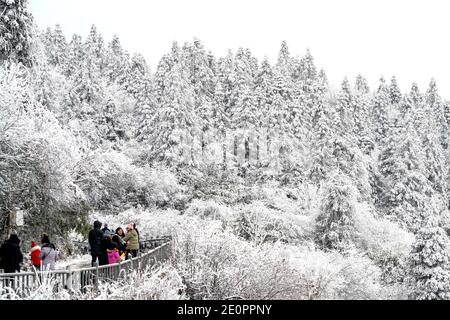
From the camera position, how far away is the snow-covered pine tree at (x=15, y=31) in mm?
18719

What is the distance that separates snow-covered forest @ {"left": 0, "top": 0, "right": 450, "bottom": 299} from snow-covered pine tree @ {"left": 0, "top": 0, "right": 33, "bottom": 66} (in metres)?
0.07

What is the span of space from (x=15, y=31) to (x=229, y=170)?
36736 millimetres

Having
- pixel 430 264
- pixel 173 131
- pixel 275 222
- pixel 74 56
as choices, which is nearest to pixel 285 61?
pixel 74 56

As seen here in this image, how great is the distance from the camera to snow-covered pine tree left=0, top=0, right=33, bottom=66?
61.4 feet

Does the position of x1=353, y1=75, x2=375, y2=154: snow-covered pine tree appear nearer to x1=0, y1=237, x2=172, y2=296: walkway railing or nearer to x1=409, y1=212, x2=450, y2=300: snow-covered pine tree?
x1=409, y1=212, x2=450, y2=300: snow-covered pine tree

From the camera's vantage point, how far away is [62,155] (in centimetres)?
1814

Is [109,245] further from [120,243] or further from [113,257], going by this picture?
[120,243]

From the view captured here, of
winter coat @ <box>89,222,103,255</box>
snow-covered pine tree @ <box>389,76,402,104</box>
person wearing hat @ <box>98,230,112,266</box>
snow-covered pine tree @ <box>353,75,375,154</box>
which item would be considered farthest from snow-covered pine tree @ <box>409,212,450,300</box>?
snow-covered pine tree @ <box>389,76,402,104</box>

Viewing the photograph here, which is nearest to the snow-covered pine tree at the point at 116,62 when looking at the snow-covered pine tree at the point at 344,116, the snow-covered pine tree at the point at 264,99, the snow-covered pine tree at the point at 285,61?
the snow-covered pine tree at the point at 264,99

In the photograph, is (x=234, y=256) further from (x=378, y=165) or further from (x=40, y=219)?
(x=378, y=165)

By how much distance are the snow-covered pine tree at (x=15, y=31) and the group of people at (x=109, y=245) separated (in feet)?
28.6

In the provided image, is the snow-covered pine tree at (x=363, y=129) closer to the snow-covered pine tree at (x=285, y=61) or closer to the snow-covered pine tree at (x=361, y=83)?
the snow-covered pine tree at (x=285, y=61)
